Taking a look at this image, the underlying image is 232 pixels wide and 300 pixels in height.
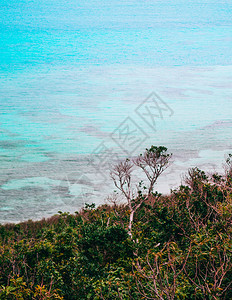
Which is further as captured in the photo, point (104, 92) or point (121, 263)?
point (104, 92)

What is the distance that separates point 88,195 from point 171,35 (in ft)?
60.1

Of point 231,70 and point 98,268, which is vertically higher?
point 231,70

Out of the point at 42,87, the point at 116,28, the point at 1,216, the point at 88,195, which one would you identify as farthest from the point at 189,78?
the point at 1,216

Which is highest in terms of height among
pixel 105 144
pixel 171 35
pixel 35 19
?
pixel 35 19

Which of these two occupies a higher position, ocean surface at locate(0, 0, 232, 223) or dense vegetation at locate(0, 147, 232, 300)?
ocean surface at locate(0, 0, 232, 223)

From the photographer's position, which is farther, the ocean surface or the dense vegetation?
the ocean surface

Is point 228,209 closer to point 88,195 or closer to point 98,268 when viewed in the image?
point 98,268

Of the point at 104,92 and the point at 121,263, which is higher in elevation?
the point at 104,92

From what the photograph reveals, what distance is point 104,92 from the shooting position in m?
29.5

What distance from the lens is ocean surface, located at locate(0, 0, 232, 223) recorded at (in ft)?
67.0

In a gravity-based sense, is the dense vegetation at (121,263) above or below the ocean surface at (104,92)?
below

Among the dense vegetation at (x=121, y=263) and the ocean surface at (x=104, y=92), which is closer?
the dense vegetation at (x=121, y=263)

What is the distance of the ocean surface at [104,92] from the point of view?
67.0 feet

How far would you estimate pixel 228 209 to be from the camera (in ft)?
16.9
